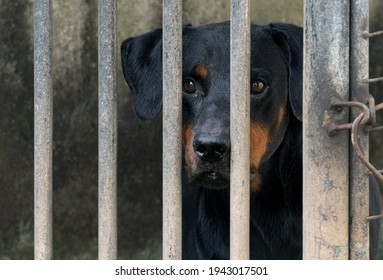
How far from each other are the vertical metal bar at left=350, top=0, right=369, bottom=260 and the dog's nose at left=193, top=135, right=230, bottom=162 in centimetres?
39

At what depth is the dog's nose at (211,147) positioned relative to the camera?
274cm

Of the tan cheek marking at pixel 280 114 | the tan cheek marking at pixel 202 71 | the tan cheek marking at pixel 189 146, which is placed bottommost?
the tan cheek marking at pixel 189 146

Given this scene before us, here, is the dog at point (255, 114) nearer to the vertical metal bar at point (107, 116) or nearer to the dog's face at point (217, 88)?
the dog's face at point (217, 88)

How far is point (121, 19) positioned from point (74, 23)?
247 millimetres

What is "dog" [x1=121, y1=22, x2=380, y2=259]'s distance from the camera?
10.3 feet

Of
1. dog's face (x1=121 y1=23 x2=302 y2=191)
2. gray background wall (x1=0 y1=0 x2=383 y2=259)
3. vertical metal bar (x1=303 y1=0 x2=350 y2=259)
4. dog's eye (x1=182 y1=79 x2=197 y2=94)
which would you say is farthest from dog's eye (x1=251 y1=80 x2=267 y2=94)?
gray background wall (x1=0 y1=0 x2=383 y2=259)

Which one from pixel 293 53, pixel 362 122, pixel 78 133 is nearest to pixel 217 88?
pixel 293 53

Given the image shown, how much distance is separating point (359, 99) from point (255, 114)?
0.66 metres

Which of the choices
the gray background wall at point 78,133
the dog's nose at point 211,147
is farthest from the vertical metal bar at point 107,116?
the gray background wall at point 78,133

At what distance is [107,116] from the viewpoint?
2689 mm

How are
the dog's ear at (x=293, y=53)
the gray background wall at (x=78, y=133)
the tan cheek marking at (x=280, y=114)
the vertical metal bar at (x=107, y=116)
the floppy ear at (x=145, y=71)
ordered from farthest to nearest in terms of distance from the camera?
the gray background wall at (x=78, y=133), the floppy ear at (x=145, y=71), the tan cheek marking at (x=280, y=114), the dog's ear at (x=293, y=53), the vertical metal bar at (x=107, y=116)

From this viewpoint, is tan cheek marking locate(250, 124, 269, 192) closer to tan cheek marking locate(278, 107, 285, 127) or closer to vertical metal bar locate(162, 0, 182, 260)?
tan cheek marking locate(278, 107, 285, 127)

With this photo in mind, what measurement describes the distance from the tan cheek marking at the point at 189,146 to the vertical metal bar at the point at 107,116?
0.33m

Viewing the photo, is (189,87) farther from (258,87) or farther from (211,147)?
(211,147)
